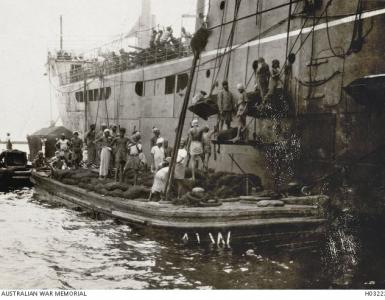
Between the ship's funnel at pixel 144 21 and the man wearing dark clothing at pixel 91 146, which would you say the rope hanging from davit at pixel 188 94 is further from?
the ship's funnel at pixel 144 21

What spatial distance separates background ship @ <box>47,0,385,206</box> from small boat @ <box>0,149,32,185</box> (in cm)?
652

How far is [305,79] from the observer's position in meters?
10.1

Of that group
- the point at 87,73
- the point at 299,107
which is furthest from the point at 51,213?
the point at 87,73

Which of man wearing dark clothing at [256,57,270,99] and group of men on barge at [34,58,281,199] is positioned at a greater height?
man wearing dark clothing at [256,57,270,99]

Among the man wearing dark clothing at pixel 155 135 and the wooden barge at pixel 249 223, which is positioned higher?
the man wearing dark clothing at pixel 155 135

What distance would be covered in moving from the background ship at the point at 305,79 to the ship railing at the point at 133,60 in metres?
1.12

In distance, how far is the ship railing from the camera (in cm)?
1618

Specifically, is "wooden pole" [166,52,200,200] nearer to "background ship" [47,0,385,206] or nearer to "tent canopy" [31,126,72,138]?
"background ship" [47,0,385,206]

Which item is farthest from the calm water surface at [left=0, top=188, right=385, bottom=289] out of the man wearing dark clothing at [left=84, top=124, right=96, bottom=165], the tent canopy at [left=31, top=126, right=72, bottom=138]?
the tent canopy at [left=31, top=126, right=72, bottom=138]

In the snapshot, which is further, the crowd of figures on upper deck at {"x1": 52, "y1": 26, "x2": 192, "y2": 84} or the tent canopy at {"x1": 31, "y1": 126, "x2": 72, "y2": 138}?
the tent canopy at {"x1": 31, "y1": 126, "x2": 72, "y2": 138}

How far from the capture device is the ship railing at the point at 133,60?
637 inches

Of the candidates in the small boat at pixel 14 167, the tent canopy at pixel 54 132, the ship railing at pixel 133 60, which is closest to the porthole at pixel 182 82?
the ship railing at pixel 133 60

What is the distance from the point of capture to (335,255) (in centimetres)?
779

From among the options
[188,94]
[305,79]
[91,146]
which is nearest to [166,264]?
[188,94]
